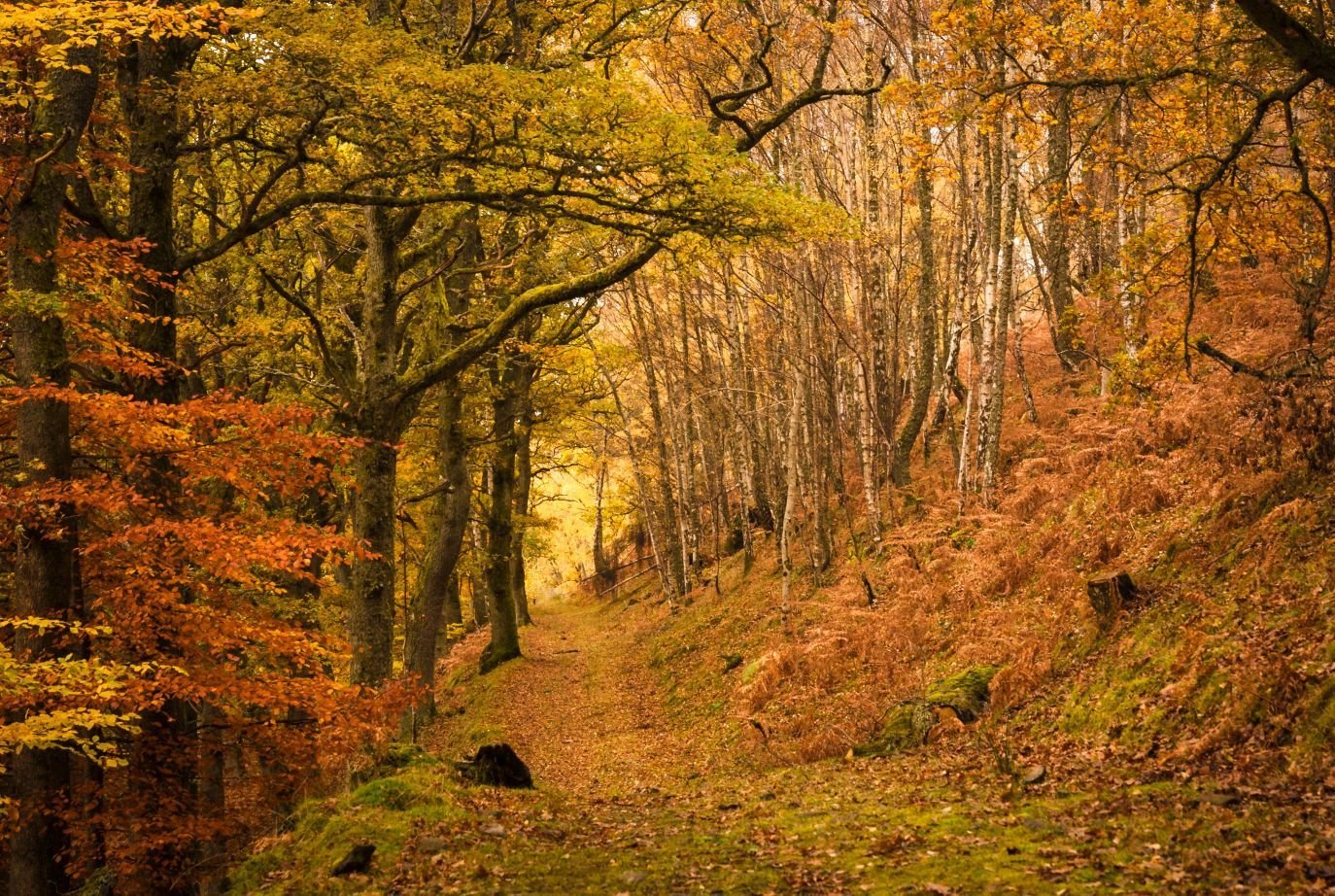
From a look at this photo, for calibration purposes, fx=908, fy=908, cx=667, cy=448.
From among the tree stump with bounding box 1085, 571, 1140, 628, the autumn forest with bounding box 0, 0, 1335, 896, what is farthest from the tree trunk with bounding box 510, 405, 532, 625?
the tree stump with bounding box 1085, 571, 1140, 628

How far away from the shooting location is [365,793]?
8656 mm

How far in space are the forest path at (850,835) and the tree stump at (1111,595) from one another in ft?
6.80

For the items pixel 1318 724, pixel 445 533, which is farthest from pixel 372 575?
pixel 1318 724

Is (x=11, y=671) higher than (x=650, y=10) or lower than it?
lower

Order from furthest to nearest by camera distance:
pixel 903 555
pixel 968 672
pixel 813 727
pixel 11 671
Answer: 1. pixel 903 555
2. pixel 813 727
3. pixel 968 672
4. pixel 11 671

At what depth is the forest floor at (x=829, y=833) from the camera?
16.9 feet

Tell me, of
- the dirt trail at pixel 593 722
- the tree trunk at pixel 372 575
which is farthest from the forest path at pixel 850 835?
the tree trunk at pixel 372 575

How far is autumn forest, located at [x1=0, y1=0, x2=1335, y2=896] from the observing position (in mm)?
6859

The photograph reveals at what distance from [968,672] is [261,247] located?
13.2m

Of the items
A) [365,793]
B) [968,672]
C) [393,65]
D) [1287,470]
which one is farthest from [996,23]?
[365,793]

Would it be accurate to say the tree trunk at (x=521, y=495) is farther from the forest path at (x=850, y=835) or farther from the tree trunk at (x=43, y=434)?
the tree trunk at (x=43, y=434)

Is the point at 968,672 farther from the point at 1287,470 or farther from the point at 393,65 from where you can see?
the point at 393,65

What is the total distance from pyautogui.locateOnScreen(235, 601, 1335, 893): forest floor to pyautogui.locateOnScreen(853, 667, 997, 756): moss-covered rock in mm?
510

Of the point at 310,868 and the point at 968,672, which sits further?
the point at 968,672
